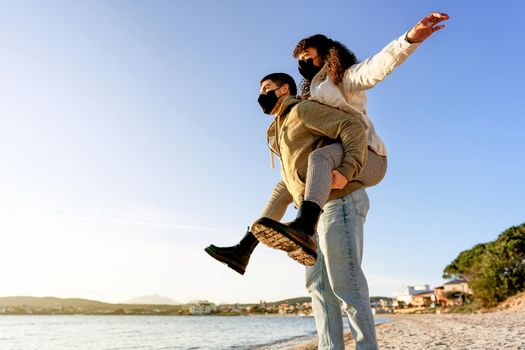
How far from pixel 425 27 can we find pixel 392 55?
182 mm

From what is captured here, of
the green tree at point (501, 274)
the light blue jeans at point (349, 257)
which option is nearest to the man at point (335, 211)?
the light blue jeans at point (349, 257)

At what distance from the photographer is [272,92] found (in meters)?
2.41

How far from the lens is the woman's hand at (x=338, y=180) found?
191 centimetres

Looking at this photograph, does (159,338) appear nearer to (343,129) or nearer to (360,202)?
(360,202)

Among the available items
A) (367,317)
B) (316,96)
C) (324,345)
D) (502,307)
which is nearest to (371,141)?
(316,96)

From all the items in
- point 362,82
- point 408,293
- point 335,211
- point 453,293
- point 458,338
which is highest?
point 408,293

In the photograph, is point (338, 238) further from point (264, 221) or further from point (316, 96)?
point (316, 96)

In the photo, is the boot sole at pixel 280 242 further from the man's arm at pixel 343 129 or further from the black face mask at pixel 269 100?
the black face mask at pixel 269 100

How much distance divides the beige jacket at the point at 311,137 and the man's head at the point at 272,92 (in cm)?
12

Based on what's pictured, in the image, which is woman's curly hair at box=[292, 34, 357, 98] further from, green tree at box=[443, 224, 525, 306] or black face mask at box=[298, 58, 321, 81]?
green tree at box=[443, 224, 525, 306]

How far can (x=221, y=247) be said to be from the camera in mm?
2199

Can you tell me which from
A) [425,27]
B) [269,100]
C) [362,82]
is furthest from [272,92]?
[425,27]

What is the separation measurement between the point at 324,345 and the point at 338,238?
0.69 meters

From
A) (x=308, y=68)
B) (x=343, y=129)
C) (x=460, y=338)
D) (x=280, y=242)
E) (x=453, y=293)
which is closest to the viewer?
(x=280, y=242)
